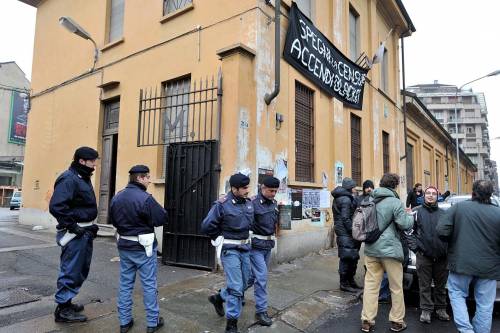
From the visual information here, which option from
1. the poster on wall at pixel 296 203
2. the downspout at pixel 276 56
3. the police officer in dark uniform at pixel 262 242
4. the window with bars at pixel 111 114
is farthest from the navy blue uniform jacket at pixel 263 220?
the window with bars at pixel 111 114

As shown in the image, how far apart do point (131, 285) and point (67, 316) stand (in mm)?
827

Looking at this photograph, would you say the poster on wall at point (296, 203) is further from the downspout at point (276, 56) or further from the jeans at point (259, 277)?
the jeans at point (259, 277)

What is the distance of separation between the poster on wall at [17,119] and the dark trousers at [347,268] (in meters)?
42.8

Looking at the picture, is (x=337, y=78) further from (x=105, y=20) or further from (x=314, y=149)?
(x=105, y=20)

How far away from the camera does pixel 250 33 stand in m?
6.98

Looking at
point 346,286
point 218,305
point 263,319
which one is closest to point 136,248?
point 218,305

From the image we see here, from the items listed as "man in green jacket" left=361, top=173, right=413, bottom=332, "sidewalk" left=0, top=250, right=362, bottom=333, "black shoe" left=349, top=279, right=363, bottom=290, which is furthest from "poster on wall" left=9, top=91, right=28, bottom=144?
"man in green jacket" left=361, top=173, right=413, bottom=332

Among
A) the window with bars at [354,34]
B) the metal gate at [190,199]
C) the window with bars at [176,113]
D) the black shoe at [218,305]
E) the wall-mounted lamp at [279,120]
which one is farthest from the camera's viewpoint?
the window with bars at [354,34]

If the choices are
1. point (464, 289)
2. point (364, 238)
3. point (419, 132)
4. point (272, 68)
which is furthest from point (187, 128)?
point (419, 132)

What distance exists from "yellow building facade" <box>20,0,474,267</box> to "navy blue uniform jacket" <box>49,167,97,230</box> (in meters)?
2.52

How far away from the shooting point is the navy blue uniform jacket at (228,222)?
160 inches

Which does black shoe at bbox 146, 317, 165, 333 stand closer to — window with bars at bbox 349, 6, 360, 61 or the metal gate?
the metal gate

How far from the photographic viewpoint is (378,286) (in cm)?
432

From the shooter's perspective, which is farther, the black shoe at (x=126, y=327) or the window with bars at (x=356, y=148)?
the window with bars at (x=356, y=148)
